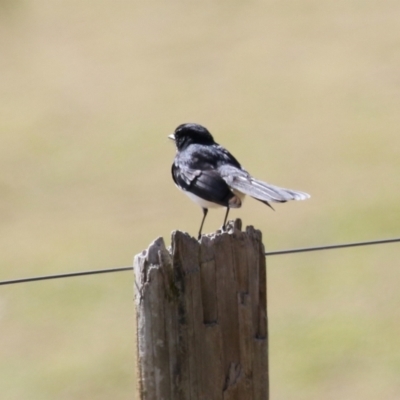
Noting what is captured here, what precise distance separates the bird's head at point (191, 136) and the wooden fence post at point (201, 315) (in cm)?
371

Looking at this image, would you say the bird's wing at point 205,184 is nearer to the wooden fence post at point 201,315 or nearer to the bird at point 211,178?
the bird at point 211,178

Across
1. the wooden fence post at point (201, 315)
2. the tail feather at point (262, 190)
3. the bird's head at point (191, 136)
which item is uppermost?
the bird's head at point (191, 136)

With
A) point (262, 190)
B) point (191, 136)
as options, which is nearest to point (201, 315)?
point (262, 190)

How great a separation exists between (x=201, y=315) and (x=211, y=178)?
3.00 m

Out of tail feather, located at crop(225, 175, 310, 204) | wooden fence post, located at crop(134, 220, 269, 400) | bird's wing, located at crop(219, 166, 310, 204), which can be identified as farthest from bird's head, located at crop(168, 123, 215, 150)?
wooden fence post, located at crop(134, 220, 269, 400)

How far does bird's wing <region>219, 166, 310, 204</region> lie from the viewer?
5.27m

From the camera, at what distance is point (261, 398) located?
3324 mm

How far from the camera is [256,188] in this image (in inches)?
221

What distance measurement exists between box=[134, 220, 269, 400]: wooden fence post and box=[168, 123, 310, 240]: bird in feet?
6.42

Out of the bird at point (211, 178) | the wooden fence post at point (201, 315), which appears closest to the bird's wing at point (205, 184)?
the bird at point (211, 178)

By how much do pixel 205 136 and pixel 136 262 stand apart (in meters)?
3.73

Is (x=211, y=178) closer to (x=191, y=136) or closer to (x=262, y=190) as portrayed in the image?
(x=262, y=190)

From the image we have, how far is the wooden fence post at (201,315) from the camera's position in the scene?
10.5 ft

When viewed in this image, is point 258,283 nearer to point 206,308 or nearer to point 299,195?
point 206,308
